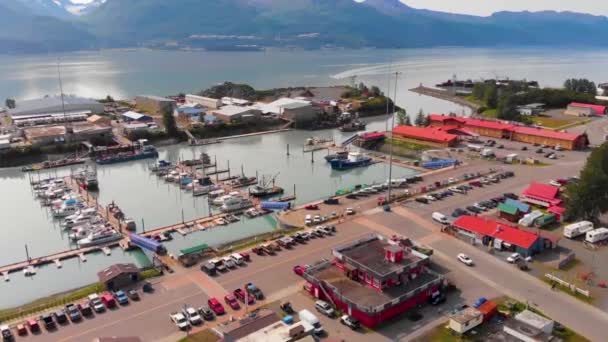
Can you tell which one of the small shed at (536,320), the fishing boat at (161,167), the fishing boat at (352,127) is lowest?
the fishing boat at (161,167)

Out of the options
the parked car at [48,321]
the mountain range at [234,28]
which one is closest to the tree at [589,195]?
the parked car at [48,321]

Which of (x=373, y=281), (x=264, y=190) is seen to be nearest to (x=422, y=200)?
(x=264, y=190)

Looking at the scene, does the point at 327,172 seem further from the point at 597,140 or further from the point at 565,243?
the point at 597,140

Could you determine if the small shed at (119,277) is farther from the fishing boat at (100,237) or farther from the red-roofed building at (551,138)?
the red-roofed building at (551,138)

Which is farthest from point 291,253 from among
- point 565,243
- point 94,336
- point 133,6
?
point 133,6

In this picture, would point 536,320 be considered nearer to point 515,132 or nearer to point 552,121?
point 515,132

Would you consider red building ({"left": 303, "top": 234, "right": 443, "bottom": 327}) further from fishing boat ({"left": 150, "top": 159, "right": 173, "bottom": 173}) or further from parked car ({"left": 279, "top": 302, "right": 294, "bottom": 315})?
fishing boat ({"left": 150, "top": 159, "right": 173, "bottom": 173})

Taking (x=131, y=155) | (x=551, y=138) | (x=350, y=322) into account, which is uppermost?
(x=551, y=138)
